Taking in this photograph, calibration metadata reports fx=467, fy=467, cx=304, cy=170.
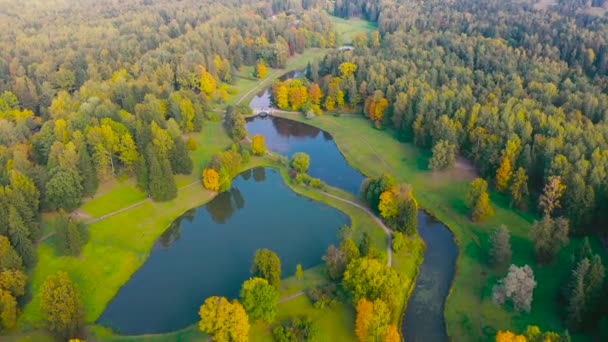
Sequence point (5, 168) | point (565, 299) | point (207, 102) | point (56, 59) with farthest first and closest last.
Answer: point (56, 59) < point (207, 102) < point (5, 168) < point (565, 299)

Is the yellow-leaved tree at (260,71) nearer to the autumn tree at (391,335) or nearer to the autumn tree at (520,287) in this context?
the autumn tree at (520,287)

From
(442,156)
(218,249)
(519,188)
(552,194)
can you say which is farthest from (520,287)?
(218,249)

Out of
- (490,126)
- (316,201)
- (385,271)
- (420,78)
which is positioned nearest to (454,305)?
(385,271)

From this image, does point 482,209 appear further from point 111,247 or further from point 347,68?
point 347,68

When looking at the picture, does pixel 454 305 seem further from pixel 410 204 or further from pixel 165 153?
pixel 165 153

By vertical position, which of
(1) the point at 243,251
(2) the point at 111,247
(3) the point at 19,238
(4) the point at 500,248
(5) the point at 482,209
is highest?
(3) the point at 19,238

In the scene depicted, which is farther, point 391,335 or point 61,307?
point 61,307

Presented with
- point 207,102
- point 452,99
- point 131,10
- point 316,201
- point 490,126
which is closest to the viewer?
point 316,201
